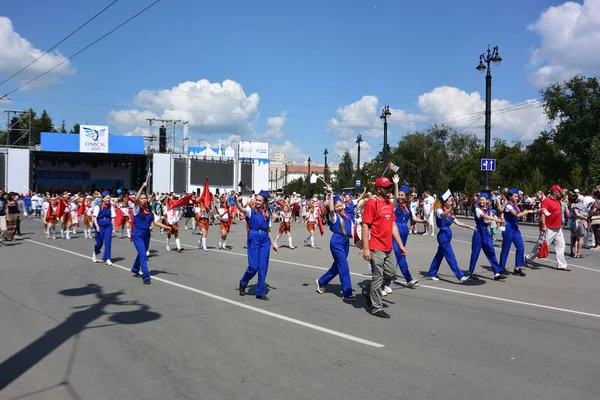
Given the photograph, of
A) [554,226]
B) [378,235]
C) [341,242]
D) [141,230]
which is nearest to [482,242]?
[554,226]

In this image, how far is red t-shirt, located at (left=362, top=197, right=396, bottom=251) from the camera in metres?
7.49

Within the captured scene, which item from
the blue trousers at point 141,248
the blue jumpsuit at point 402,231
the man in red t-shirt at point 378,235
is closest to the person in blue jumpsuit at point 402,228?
the blue jumpsuit at point 402,231

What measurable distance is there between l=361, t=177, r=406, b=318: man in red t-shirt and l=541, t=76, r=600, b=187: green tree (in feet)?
148

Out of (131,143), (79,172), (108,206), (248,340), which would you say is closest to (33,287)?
(108,206)

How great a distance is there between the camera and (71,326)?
266 inches

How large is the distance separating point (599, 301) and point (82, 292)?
931 cm

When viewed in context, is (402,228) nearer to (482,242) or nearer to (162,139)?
(482,242)

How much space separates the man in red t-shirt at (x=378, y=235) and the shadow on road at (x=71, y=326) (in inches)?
127

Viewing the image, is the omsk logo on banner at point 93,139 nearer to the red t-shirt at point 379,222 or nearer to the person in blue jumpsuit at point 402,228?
the person in blue jumpsuit at point 402,228

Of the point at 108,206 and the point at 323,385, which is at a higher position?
the point at 108,206

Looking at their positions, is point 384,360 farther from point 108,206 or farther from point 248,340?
point 108,206

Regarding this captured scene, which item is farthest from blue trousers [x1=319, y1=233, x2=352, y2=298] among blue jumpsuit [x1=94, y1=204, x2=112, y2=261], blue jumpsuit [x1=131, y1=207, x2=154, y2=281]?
blue jumpsuit [x1=94, y1=204, x2=112, y2=261]

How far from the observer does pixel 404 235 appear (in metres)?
10.1

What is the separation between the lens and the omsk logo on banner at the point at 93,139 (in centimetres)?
5194
